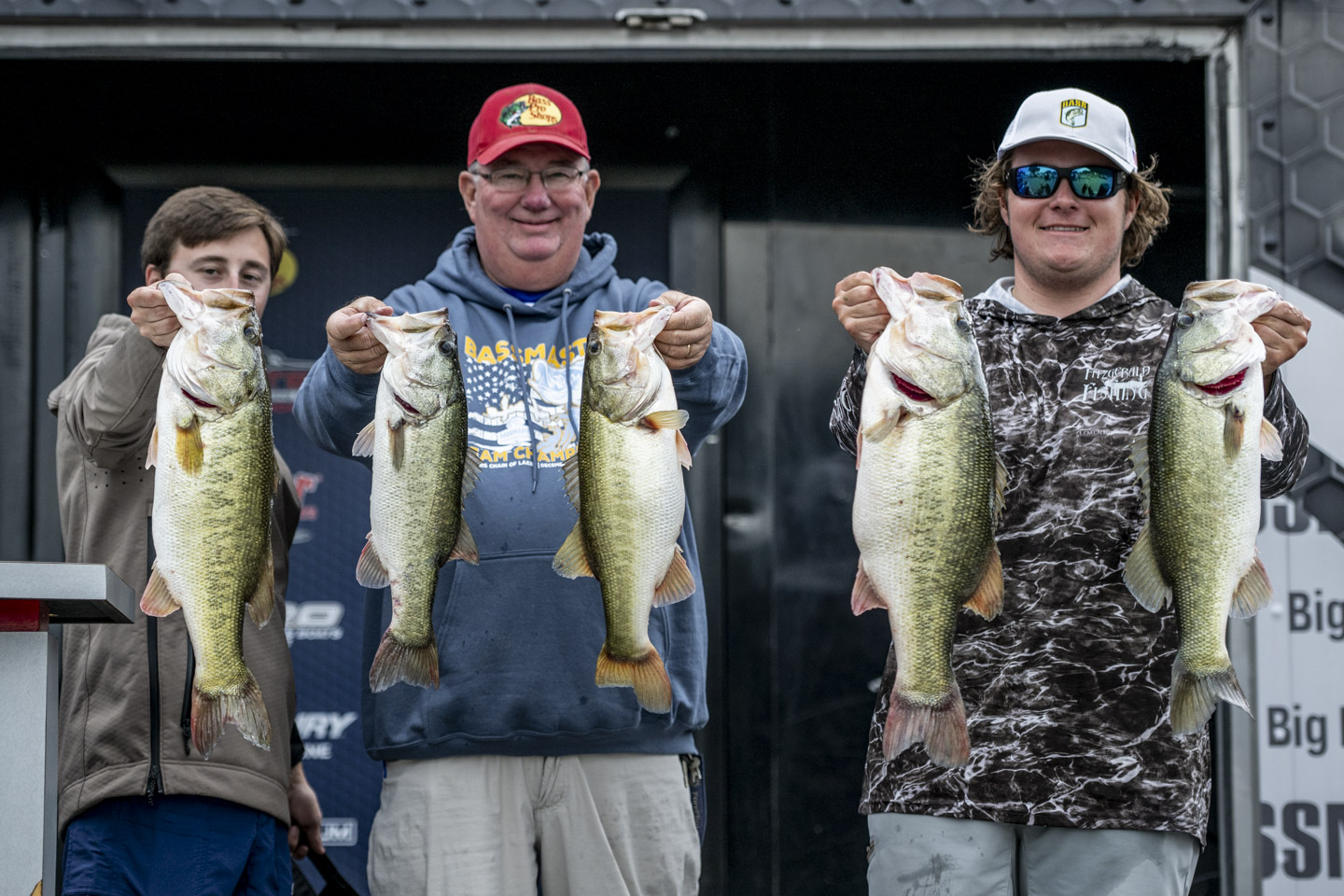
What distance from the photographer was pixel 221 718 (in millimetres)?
2938

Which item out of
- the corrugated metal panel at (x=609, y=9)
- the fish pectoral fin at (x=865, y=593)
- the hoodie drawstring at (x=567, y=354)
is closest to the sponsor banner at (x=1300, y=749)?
the fish pectoral fin at (x=865, y=593)

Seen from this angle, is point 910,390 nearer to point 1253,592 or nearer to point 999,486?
point 999,486

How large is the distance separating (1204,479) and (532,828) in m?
1.80

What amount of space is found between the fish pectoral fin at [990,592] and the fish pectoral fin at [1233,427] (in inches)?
21.0

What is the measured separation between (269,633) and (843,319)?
5.64ft

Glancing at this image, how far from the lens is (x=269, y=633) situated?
3.59 meters

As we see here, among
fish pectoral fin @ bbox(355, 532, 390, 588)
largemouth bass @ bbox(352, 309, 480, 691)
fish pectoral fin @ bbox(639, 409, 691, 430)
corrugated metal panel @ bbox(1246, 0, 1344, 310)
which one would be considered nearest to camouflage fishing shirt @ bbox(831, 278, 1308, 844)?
fish pectoral fin @ bbox(639, 409, 691, 430)

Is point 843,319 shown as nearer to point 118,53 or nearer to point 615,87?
point 615,87

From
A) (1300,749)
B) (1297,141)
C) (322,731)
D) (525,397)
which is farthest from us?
(322,731)

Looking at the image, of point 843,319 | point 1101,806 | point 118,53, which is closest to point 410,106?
point 118,53

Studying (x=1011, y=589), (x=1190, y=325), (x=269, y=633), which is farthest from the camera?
(x=269, y=633)

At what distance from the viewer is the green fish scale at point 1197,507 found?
288 centimetres

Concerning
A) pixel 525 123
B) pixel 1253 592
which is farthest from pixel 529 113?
pixel 1253 592

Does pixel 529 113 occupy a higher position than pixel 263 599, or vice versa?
pixel 529 113
